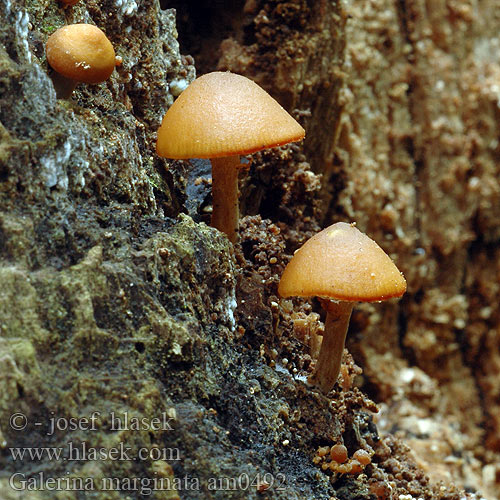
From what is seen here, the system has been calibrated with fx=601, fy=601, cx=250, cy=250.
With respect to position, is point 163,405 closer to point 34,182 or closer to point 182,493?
point 182,493

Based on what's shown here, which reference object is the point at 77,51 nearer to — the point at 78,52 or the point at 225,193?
the point at 78,52

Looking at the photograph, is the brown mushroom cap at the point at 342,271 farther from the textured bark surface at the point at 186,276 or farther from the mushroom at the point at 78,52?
the mushroom at the point at 78,52

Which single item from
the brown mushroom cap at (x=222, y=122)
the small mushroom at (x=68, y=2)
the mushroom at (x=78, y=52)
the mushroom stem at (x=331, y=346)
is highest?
the small mushroom at (x=68, y=2)

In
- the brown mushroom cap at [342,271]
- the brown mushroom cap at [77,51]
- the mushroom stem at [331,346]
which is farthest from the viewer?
the mushroom stem at [331,346]

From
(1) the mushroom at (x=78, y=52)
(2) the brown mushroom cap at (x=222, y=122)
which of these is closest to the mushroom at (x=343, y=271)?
(2) the brown mushroom cap at (x=222, y=122)

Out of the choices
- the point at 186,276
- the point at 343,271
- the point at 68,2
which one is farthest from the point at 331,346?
the point at 68,2
